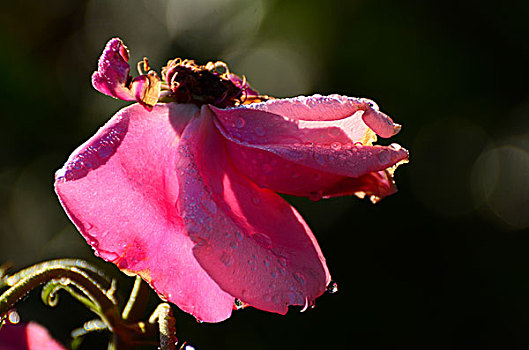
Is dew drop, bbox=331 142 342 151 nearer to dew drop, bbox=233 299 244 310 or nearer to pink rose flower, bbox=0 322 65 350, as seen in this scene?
dew drop, bbox=233 299 244 310

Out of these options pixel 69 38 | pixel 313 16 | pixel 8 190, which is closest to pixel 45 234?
pixel 8 190

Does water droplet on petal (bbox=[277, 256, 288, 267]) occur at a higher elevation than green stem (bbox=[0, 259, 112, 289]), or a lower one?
lower

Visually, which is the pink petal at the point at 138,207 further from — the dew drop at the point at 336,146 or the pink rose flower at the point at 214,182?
the dew drop at the point at 336,146

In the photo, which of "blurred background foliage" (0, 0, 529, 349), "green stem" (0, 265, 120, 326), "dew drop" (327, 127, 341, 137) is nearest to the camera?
"green stem" (0, 265, 120, 326)

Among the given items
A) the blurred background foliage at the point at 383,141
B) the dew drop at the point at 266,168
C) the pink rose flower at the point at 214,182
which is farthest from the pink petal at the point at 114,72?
the blurred background foliage at the point at 383,141

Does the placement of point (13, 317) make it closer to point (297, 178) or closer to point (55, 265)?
point (55, 265)

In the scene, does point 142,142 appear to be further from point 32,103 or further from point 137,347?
point 32,103

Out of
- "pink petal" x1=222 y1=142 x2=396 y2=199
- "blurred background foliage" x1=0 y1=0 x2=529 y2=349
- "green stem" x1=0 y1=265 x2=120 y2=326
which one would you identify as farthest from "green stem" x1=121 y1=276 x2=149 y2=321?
"blurred background foliage" x1=0 y1=0 x2=529 y2=349
